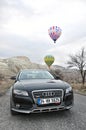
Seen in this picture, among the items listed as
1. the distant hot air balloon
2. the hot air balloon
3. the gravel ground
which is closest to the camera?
the gravel ground

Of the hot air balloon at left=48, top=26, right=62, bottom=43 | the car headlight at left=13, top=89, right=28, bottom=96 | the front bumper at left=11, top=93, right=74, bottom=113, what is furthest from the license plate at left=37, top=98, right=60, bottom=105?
the hot air balloon at left=48, top=26, right=62, bottom=43

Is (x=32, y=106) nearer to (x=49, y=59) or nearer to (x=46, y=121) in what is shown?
(x=46, y=121)

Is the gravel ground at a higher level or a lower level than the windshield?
lower

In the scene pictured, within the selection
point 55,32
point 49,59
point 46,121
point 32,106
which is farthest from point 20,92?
point 49,59

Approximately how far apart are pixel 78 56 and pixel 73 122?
2028 inches

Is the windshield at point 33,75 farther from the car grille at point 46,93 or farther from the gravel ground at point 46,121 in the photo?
the car grille at point 46,93

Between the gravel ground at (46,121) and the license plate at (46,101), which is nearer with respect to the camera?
the gravel ground at (46,121)

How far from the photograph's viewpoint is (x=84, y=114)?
6.30 metres

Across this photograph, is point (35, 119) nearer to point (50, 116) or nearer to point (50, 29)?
point (50, 116)

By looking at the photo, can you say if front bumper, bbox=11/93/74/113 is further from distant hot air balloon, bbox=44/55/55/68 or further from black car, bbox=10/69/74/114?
distant hot air balloon, bbox=44/55/55/68

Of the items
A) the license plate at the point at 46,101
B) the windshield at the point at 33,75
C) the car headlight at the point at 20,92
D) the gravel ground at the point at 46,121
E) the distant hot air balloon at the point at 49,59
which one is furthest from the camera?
the distant hot air balloon at the point at 49,59

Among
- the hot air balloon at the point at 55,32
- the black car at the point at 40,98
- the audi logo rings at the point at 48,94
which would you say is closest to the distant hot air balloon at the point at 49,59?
the hot air balloon at the point at 55,32

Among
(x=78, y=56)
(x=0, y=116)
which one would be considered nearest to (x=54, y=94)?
(x=0, y=116)

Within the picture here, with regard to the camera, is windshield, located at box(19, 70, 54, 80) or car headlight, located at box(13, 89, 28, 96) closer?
car headlight, located at box(13, 89, 28, 96)
